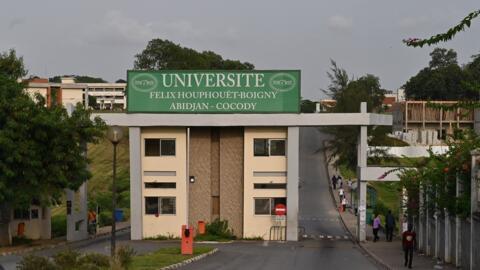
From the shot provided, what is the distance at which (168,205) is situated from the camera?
1705 inches

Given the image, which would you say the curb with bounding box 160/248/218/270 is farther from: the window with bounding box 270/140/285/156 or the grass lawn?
the window with bounding box 270/140/285/156

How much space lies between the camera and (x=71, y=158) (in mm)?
38062

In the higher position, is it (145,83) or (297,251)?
(145,83)

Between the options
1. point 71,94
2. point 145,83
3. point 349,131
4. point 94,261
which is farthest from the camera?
point 71,94

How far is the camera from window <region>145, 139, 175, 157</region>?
43719 millimetres

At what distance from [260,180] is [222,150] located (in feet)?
9.27

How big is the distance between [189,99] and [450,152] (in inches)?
656

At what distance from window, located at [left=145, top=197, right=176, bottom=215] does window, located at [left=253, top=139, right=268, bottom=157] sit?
5.12 meters

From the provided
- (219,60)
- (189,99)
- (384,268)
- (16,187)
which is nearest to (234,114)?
(189,99)

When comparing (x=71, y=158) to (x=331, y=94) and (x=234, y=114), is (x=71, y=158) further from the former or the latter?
(x=331, y=94)

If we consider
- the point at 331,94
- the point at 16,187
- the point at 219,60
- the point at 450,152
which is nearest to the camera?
the point at 450,152

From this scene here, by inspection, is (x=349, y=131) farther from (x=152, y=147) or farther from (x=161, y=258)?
(x=161, y=258)

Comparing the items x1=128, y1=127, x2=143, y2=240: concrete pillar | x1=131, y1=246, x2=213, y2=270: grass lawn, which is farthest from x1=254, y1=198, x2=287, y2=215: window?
x1=131, y1=246, x2=213, y2=270: grass lawn

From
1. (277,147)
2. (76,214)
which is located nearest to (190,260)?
(277,147)
